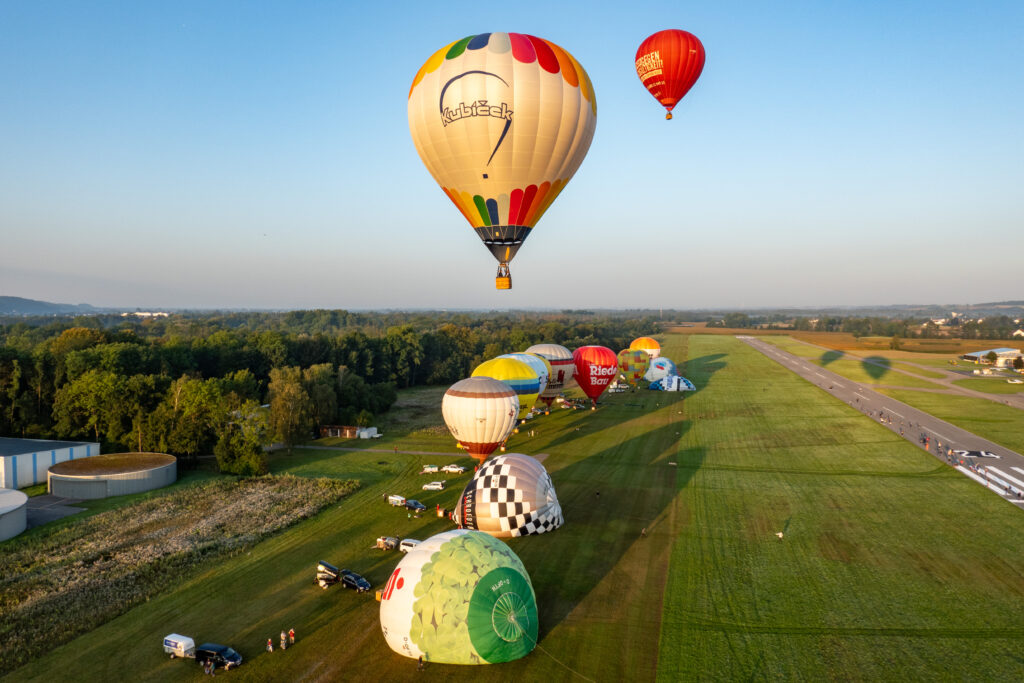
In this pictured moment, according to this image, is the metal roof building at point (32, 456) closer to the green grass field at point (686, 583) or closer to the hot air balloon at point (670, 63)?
the green grass field at point (686, 583)

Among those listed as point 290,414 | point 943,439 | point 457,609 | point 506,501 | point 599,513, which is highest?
point 290,414

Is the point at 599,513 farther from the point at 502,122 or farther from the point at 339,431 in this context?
the point at 339,431

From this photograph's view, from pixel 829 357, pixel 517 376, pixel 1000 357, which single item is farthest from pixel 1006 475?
pixel 829 357

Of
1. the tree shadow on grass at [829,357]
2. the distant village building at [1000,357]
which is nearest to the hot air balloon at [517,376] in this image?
the tree shadow on grass at [829,357]

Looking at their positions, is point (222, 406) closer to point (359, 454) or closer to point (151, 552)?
point (359, 454)

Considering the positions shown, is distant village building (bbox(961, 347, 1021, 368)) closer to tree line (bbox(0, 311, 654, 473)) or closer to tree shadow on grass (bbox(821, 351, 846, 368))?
tree shadow on grass (bbox(821, 351, 846, 368))

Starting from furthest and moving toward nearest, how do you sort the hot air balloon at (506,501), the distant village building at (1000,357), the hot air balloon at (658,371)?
the distant village building at (1000,357), the hot air balloon at (658,371), the hot air balloon at (506,501)

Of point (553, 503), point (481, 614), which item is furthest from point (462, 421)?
point (481, 614)
